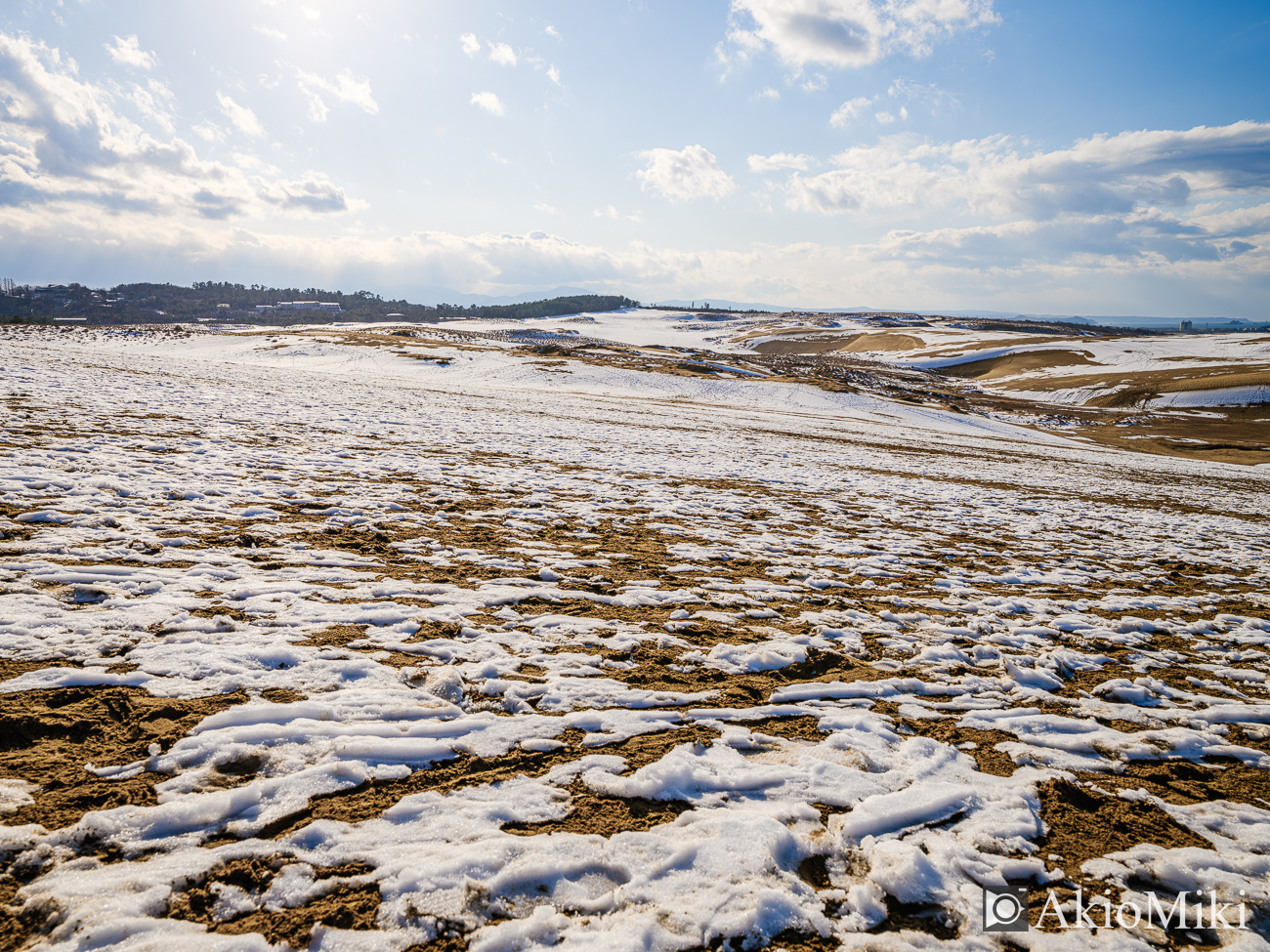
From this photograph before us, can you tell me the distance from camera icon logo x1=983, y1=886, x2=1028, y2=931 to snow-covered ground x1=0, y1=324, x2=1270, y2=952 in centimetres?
7

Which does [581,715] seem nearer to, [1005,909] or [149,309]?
[1005,909]

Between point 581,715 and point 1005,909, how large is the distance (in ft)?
8.62

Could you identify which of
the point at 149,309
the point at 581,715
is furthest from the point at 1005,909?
the point at 149,309

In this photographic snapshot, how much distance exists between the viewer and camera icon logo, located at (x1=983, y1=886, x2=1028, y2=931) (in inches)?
107

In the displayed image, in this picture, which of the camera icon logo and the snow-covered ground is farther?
the camera icon logo

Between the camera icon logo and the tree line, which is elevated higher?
the tree line

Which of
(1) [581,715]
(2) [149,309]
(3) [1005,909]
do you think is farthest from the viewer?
(2) [149,309]

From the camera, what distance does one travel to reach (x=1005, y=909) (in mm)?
2818

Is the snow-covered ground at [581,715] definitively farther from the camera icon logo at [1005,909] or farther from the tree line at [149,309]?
the tree line at [149,309]

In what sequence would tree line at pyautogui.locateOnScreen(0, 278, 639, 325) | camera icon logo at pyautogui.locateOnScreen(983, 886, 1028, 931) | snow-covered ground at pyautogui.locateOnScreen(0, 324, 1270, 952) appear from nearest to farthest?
snow-covered ground at pyautogui.locateOnScreen(0, 324, 1270, 952) < camera icon logo at pyautogui.locateOnScreen(983, 886, 1028, 931) < tree line at pyautogui.locateOnScreen(0, 278, 639, 325)

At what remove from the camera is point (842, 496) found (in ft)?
42.5

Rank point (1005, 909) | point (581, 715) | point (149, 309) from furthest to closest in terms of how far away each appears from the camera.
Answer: point (149, 309)
point (581, 715)
point (1005, 909)

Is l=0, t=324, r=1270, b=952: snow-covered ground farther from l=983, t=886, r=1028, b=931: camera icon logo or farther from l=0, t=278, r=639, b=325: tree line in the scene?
l=0, t=278, r=639, b=325: tree line

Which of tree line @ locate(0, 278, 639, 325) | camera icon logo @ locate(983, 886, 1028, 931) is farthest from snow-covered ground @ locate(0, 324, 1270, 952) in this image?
tree line @ locate(0, 278, 639, 325)
